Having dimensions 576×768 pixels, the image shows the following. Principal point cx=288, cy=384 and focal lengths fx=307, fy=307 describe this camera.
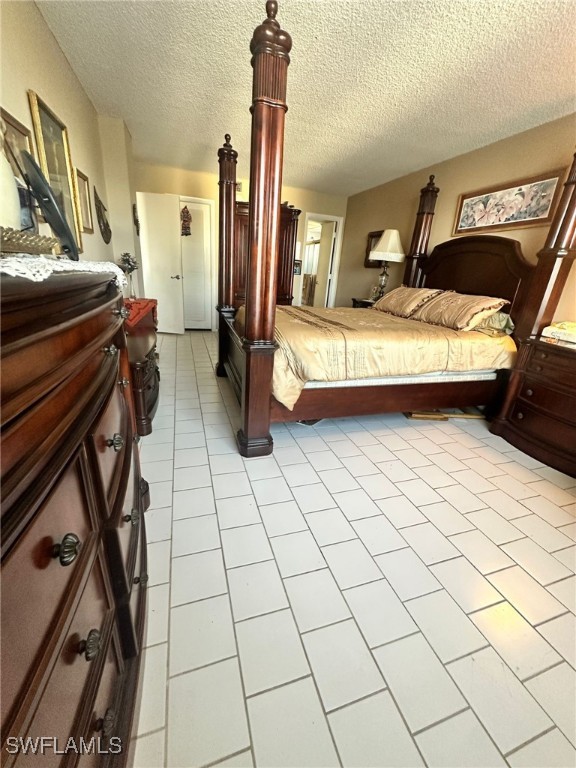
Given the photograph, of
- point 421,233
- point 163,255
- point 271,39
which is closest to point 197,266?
point 163,255

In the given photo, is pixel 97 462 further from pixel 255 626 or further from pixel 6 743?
pixel 255 626

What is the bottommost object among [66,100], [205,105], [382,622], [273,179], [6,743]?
[382,622]

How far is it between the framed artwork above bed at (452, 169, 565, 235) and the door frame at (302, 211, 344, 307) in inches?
102

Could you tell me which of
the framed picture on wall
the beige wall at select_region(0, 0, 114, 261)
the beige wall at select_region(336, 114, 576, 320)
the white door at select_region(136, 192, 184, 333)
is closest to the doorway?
the white door at select_region(136, 192, 184, 333)

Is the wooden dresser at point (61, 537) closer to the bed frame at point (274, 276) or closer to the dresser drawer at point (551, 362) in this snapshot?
the bed frame at point (274, 276)

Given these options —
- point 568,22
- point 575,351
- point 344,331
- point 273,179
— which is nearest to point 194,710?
point 344,331

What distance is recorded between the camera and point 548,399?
2.15m

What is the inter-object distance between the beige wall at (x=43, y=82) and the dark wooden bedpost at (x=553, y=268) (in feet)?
10.7

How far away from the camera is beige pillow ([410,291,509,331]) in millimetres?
2527

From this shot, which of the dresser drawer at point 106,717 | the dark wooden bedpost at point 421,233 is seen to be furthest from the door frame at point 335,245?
the dresser drawer at point 106,717

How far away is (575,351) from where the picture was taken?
6.46ft

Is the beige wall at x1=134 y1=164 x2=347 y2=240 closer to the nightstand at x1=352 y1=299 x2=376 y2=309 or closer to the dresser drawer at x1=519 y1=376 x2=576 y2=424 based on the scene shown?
the nightstand at x1=352 y1=299 x2=376 y2=309

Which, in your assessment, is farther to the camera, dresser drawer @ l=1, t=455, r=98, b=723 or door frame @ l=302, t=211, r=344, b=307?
door frame @ l=302, t=211, r=344, b=307

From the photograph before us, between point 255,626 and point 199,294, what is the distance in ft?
16.5
